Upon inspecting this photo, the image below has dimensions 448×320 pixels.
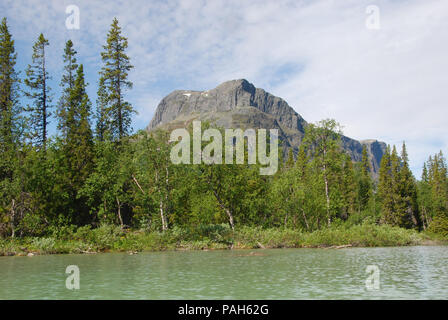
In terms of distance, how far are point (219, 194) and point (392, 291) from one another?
31301mm

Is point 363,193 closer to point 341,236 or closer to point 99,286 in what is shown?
point 341,236

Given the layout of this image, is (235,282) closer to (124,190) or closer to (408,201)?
(124,190)

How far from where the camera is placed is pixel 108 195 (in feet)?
134

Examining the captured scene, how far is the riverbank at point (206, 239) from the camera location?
34.8 metres

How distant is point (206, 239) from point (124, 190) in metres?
13.2

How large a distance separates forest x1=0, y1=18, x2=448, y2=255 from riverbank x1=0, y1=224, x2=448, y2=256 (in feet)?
0.34

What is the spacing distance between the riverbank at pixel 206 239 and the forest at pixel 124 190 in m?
0.10

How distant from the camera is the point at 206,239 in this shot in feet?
123

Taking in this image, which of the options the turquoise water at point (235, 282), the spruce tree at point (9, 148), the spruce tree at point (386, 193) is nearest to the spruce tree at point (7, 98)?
the spruce tree at point (9, 148)

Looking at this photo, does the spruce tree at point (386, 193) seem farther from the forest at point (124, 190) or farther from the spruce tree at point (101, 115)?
the spruce tree at point (101, 115)

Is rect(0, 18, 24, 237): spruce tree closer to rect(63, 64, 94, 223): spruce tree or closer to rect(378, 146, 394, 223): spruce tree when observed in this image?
rect(63, 64, 94, 223): spruce tree
